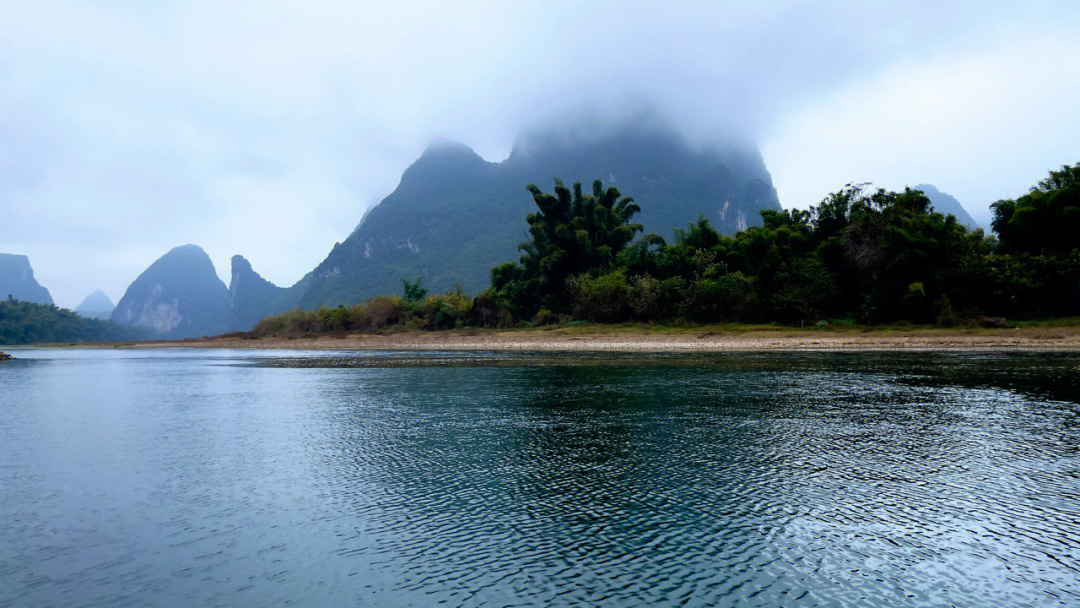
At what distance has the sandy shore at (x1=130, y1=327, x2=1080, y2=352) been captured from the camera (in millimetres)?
44156

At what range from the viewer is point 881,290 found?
55062mm

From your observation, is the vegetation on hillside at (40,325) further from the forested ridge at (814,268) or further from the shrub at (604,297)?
the shrub at (604,297)


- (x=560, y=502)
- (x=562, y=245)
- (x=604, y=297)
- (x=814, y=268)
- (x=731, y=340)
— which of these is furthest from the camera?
(x=562, y=245)

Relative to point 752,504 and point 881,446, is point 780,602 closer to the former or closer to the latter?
point 752,504

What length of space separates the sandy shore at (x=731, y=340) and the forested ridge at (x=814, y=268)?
15.5 feet

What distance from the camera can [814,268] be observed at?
58.3 metres

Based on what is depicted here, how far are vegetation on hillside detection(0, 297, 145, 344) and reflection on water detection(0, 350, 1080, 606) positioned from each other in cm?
17265

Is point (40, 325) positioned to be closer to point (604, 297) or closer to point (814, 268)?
point (604, 297)

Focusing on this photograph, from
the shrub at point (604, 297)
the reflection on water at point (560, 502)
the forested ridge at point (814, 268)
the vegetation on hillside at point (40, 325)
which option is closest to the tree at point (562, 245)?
the forested ridge at point (814, 268)

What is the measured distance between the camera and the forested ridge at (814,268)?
51.7m

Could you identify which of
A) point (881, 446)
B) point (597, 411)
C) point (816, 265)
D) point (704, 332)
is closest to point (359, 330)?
point (704, 332)

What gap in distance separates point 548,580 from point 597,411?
12.4 m

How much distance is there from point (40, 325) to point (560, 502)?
19671cm

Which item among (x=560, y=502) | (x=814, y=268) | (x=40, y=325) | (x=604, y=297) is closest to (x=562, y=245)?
(x=604, y=297)
